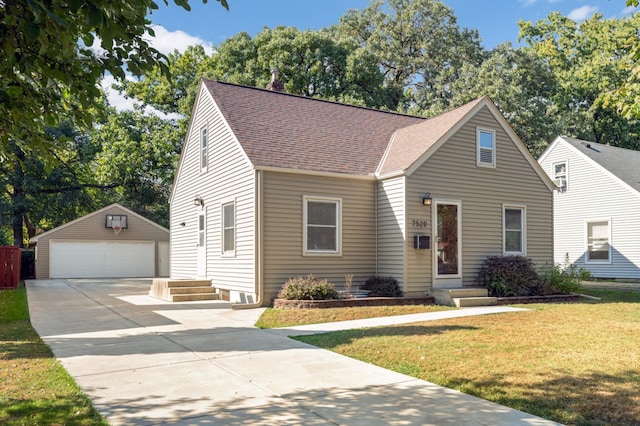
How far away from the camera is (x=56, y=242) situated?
2816 cm

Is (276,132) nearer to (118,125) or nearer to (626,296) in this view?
(626,296)

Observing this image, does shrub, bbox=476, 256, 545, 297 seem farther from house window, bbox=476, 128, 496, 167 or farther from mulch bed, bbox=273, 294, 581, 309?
house window, bbox=476, 128, 496, 167

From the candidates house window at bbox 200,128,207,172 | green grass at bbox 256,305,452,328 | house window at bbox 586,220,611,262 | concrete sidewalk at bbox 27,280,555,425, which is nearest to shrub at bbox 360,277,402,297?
green grass at bbox 256,305,452,328

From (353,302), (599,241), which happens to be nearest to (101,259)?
(353,302)

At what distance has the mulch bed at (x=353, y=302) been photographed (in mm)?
11516

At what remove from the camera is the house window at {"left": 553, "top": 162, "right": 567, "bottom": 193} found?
23.9 m

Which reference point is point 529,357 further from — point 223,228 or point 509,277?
point 223,228

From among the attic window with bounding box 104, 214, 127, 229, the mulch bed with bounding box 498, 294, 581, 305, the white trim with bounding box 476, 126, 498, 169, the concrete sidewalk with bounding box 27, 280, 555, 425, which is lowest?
the mulch bed with bounding box 498, 294, 581, 305

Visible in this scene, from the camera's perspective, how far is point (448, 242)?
45.8 feet

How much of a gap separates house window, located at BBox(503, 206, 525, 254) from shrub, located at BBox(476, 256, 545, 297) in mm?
873

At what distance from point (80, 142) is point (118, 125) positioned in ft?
25.9

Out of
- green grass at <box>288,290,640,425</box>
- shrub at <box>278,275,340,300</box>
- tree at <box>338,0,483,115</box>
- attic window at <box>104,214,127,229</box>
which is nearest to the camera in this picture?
green grass at <box>288,290,640,425</box>

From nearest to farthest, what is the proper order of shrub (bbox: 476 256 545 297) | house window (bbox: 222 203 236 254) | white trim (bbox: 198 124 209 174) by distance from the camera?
shrub (bbox: 476 256 545 297) < house window (bbox: 222 203 236 254) < white trim (bbox: 198 124 209 174)

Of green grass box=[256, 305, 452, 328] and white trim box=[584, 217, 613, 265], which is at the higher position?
white trim box=[584, 217, 613, 265]
